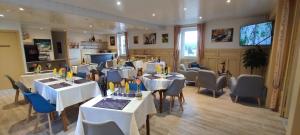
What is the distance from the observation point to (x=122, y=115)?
5.64ft

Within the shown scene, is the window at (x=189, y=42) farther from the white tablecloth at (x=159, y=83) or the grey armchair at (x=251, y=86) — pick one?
the white tablecloth at (x=159, y=83)

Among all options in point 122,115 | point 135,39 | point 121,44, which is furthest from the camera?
point 121,44

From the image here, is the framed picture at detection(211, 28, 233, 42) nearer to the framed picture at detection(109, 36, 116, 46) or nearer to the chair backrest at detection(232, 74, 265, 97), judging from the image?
the chair backrest at detection(232, 74, 265, 97)

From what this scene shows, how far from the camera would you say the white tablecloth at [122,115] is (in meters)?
1.70

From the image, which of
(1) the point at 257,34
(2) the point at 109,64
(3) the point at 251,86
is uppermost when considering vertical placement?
(1) the point at 257,34

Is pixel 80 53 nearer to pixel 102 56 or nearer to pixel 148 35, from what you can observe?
pixel 102 56

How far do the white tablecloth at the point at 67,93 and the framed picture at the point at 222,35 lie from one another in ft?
18.1

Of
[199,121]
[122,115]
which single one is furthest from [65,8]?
[199,121]

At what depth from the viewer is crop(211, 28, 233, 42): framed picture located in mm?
6262

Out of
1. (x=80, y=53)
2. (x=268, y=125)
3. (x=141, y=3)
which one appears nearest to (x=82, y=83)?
(x=141, y=3)

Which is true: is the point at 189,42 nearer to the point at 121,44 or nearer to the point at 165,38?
the point at 165,38

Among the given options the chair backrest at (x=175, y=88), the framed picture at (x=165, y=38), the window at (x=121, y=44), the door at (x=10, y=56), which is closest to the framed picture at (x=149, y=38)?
the framed picture at (x=165, y=38)

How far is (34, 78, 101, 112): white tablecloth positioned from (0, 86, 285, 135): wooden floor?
49 cm

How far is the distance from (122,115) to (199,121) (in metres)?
1.97
